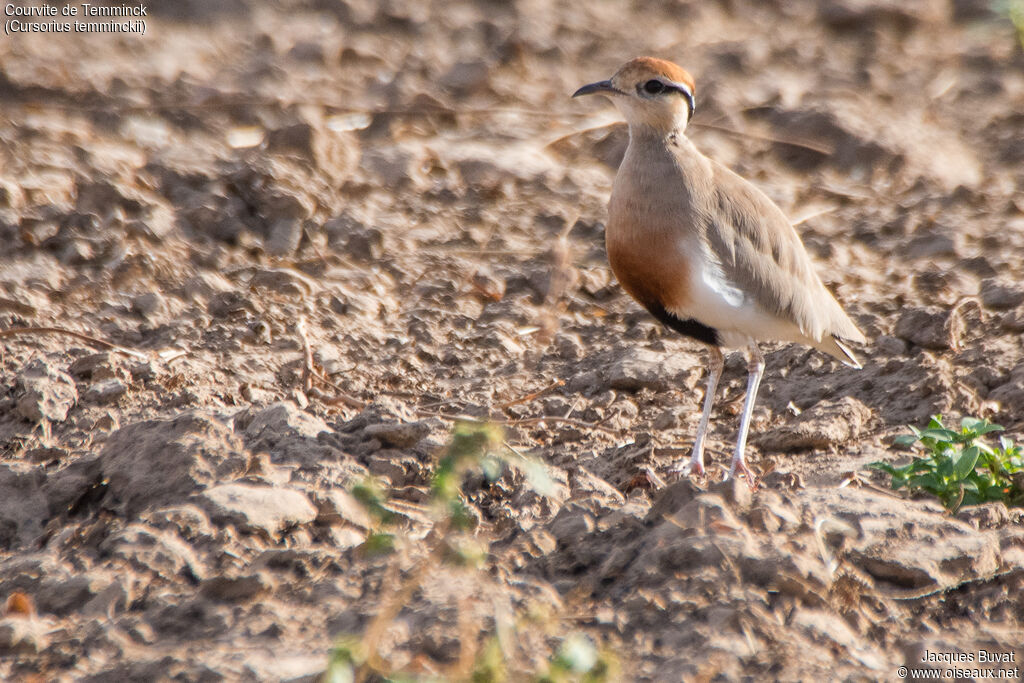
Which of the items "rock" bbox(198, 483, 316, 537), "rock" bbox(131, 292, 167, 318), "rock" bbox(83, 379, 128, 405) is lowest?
"rock" bbox(83, 379, 128, 405)

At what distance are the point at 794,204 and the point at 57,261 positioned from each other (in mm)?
4084

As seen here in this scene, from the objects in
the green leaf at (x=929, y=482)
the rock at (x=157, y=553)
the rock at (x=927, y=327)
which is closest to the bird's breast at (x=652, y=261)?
the green leaf at (x=929, y=482)

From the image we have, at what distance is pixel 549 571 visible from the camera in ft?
11.2

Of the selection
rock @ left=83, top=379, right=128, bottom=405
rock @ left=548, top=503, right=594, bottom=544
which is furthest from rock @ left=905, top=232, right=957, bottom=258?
rock @ left=83, top=379, right=128, bottom=405

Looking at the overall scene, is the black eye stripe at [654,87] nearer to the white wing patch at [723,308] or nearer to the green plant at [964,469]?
the white wing patch at [723,308]

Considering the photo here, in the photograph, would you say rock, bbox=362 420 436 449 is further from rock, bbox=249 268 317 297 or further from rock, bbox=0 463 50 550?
rock, bbox=249 268 317 297

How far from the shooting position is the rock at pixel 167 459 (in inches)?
149

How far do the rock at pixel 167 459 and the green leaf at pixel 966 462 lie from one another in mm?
2320

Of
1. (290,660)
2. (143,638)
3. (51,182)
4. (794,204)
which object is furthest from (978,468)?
(51,182)

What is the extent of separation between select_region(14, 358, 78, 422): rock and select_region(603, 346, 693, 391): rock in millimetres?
2239

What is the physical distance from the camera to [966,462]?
3.81m

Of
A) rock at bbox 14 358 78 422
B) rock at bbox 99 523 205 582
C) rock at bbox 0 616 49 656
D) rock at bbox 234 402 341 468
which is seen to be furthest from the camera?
rock at bbox 14 358 78 422

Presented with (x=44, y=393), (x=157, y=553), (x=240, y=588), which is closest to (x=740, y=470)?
(x=240, y=588)

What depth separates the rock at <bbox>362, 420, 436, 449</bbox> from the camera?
4.28 m
